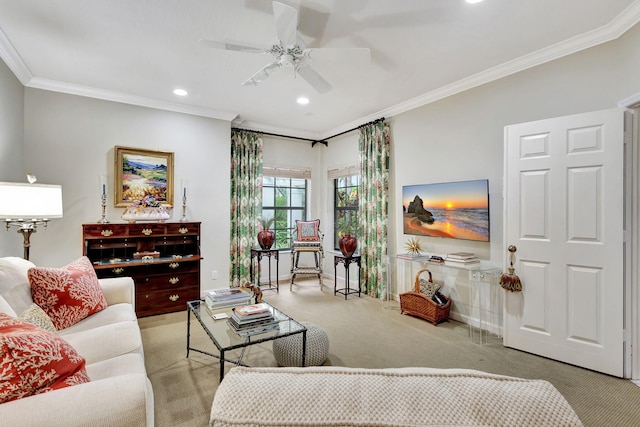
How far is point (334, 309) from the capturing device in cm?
397

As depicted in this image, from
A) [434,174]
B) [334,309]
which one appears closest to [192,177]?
[334,309]

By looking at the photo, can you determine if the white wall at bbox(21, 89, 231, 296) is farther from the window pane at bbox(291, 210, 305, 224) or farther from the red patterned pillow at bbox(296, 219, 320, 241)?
the window pane at bbox(291, 210, 305, 224)

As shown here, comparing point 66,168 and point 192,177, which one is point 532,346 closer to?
point 192,177

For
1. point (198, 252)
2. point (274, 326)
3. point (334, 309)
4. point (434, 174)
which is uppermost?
point (434, 174)

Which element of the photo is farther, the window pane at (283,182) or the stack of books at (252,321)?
the window pane at (283,182)

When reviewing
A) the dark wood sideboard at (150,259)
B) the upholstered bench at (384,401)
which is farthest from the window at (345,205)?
the upholstered bench at (384,401)

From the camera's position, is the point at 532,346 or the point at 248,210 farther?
the point at 248,210

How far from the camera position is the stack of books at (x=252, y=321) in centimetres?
210

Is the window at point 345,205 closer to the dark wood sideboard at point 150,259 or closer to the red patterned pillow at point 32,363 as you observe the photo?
the dark wood sideboard at point 150,259

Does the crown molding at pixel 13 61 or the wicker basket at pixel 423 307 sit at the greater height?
the crown molding at pixel 13 61

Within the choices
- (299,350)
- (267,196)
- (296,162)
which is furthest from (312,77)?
(267,196)

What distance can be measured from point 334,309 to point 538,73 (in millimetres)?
3393

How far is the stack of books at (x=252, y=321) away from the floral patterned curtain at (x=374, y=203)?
2441mm

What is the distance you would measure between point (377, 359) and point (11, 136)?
13.5 feet
